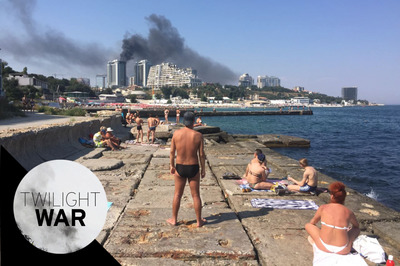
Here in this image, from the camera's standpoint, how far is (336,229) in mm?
3598

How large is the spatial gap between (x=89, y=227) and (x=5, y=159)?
1.86m

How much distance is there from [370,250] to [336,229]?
0.49 m

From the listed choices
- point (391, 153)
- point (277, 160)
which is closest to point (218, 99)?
point (391, 153)

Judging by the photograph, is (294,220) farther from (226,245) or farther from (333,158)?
(333,158)

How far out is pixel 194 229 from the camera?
4.30m

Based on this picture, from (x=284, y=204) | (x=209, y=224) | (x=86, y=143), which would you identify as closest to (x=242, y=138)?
(x=86, y=143)

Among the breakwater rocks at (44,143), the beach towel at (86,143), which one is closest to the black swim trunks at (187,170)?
the breakwater rocks at (44,143)

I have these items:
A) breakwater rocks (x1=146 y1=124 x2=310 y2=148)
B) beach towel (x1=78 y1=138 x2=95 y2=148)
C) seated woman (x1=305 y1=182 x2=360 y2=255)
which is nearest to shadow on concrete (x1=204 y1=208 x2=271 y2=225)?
seated woman (x1=305 y1=182 x2=360 y2=255)

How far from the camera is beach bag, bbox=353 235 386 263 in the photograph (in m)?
3.61

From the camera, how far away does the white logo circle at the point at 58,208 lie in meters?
3.12

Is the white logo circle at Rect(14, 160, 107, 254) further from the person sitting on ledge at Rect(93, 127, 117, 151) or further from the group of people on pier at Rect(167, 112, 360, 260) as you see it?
the person sitting on ledge at Rect(93, 127, 117, 151)

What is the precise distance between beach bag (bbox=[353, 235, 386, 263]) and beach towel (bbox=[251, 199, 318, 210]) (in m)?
1.69

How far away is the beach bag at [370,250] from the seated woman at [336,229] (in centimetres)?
10

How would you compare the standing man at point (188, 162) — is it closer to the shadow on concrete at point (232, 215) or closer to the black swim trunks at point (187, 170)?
the black swim trunks at point (187, 170)
